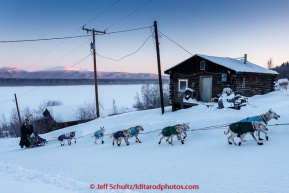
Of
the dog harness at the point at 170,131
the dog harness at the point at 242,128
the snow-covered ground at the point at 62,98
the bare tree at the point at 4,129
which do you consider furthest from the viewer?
the snow-covered ground at the point at 62,98

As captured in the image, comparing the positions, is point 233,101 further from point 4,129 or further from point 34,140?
point 4,129

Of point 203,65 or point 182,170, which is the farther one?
point 203,65

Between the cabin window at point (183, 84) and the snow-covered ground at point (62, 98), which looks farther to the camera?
the snow-covered ground at point (62, 98)

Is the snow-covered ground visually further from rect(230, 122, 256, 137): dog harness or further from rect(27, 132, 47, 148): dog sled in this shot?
rect(230, 122, 256, 137): dog harness

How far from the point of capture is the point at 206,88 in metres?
19.7

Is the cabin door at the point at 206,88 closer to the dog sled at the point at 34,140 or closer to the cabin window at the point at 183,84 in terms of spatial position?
the cabin window at the point at 183,84

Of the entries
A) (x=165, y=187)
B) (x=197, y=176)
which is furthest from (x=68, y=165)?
(x=197, y=176)

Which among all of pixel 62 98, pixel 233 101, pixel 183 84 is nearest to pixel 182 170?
pixel 233 101

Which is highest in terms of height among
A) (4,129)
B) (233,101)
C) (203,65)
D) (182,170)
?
(203,65)

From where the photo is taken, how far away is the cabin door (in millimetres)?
19384

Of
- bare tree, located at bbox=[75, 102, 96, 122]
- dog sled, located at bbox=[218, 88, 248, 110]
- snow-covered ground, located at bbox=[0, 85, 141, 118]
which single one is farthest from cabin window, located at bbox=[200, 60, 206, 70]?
snow-covered ground, located at bbox=[0, 85, 141, 118]

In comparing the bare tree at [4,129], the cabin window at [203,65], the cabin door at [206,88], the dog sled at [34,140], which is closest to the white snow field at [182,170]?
the dog sled at [34,140]

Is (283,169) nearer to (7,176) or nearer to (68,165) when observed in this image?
(68,165)

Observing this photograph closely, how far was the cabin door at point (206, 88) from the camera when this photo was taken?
1938 cm
